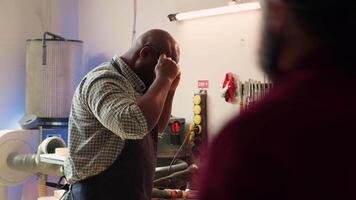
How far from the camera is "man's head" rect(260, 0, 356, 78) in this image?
1.92 feet

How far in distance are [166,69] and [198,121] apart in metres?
1.40

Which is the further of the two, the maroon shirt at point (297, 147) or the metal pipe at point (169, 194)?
the metal pipe at point (169, 194)

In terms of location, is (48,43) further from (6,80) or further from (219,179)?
(219,179)

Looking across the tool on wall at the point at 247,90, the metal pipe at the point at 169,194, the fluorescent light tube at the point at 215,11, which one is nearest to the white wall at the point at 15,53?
the fluorescent light tube at the point at 215,11

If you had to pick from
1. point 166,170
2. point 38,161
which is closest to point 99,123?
point 166,170

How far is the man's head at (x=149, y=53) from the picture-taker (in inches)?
72.1

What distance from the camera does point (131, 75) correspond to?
6.03 ft

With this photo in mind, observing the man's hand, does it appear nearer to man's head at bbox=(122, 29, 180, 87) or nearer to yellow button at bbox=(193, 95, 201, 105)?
man's head at bbox=(122, 29, 180, 87)

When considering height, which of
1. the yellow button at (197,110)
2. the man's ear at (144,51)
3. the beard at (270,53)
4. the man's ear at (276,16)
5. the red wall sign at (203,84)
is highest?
the man's ear at (144,51)

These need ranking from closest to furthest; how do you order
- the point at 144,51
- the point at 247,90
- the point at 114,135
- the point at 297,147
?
the point at 297,147 < the point at 114,135 < the point at 144,51 < the point at 247,90

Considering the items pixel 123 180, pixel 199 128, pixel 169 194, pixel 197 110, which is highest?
pixel 197 110

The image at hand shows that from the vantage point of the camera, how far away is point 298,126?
1.83ft

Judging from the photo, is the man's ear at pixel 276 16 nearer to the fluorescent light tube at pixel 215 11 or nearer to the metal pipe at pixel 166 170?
the metal pipe at pixel 166 170

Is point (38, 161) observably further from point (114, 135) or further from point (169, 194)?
point (114, 135)
